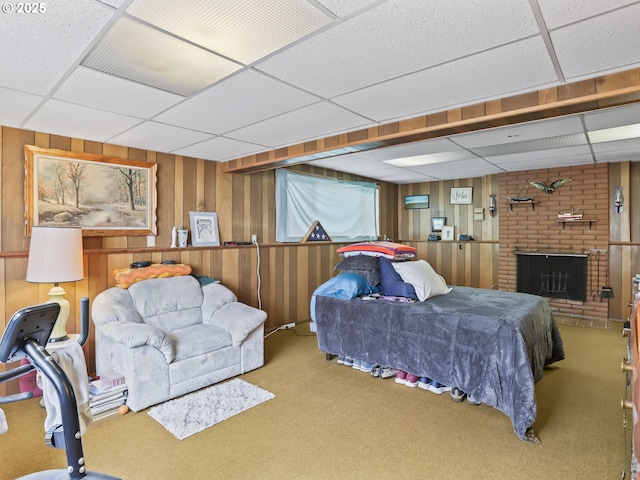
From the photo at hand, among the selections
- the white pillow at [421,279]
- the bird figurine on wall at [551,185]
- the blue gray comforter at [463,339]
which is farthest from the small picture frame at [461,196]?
the white pillow at [421,279]

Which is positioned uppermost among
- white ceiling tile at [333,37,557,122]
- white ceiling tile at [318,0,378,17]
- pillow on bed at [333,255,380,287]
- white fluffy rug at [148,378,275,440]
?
white ceiling tile at [333,37,557,122]

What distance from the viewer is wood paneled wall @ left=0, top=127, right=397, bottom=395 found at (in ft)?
10.4

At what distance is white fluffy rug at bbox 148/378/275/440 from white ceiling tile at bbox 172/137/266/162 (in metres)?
2.31

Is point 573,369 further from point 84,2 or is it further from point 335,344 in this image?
point 84,2

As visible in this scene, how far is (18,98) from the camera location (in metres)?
2.48

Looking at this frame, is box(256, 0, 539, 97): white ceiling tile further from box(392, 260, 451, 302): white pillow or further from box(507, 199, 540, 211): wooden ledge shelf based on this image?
box(507, 199, 540, 211): wooden ledge shelf

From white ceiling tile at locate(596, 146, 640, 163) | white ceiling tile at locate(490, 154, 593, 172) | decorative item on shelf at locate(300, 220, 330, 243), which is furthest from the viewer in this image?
decorative item on shelf at locate(300, 220, 330, 243)

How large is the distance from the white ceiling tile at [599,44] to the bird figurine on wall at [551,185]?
3.91 metres

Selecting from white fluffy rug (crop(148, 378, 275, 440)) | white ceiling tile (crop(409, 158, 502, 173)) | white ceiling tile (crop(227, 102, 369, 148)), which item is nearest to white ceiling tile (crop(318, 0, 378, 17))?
white ceiling tile (crop(227, 102, 369, 148))

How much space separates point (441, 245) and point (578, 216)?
2.19 metres

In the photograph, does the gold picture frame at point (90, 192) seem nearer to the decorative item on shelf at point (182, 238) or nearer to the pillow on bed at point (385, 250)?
the decorative item on shelf at point (182, 238)

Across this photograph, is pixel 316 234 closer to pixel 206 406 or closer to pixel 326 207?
pixel 326 207

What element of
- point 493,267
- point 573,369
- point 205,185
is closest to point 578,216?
point 493,267

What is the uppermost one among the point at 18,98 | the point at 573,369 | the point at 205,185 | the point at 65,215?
the point at 18,98
